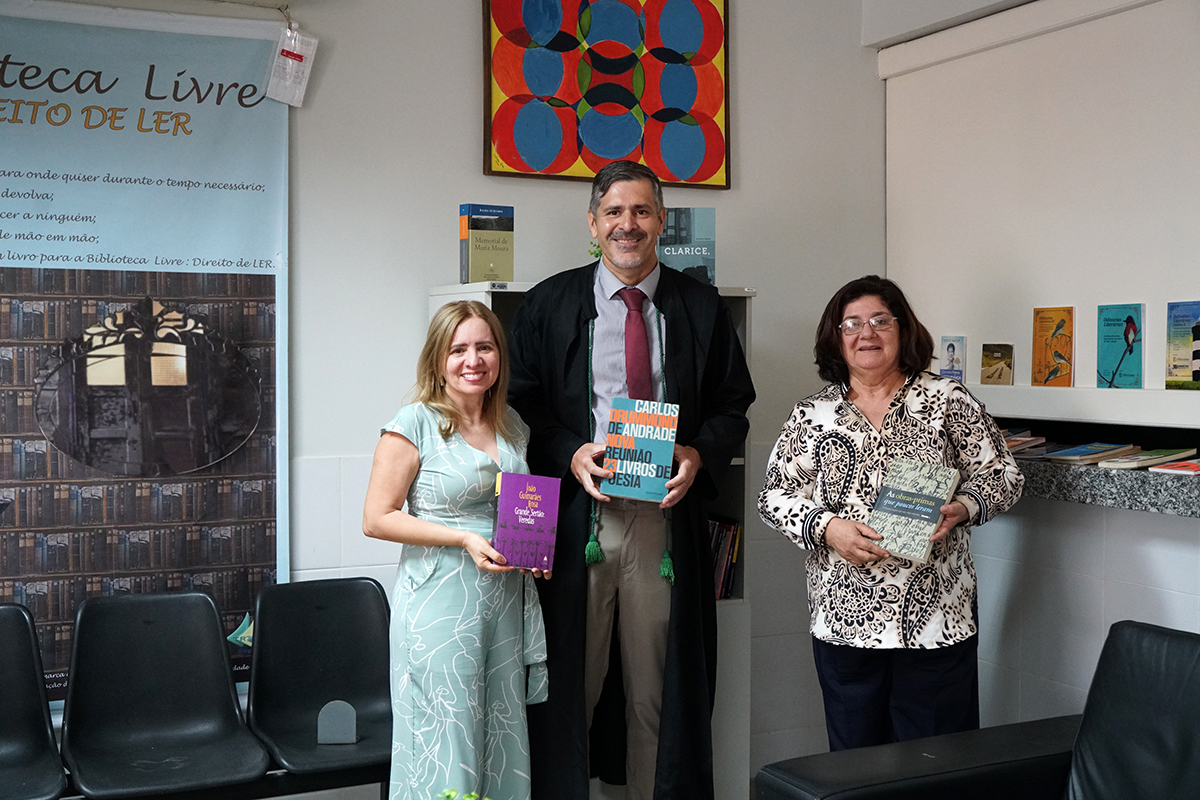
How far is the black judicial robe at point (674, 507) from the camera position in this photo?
8.97 ft

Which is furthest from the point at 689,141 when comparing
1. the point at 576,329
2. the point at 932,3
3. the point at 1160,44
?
the point at 1160,44

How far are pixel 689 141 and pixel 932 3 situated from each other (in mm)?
944

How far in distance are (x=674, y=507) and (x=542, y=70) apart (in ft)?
5.19

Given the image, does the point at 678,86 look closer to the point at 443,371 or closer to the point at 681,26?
the point at 681,26

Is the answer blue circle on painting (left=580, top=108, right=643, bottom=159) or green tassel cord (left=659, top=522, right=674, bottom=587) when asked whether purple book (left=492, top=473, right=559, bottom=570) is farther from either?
blue circle on painting (left=580, top=108, right=643, bottom=159)

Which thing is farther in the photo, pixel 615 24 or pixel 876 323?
pixel 615 24

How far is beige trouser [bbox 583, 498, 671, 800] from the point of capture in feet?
9.00

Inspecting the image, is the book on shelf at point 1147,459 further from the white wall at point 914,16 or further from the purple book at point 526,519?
the purple book at point 526,519

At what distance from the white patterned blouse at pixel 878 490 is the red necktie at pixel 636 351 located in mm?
425

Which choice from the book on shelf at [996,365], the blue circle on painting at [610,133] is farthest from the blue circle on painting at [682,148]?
the book on shelf at [996,365]

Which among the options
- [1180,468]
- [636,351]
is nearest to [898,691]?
[1180,468]

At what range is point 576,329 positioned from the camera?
2812 millimetres

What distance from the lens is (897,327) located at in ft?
9.09

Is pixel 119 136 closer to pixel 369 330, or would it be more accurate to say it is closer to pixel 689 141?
pixel 369 330
